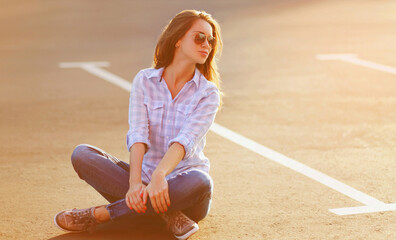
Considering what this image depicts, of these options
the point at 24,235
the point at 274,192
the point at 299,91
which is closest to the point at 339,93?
the point at 299,91

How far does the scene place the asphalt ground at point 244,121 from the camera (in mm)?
4957

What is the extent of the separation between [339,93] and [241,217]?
465cm

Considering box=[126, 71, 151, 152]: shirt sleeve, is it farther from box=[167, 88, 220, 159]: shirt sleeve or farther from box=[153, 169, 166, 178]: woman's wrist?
box=[153, 169, 166, 178]: woman's wrist

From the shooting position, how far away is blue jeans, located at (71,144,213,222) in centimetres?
446

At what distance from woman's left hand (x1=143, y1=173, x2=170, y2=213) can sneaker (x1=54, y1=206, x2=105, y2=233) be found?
450mm

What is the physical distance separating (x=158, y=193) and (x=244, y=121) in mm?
3690

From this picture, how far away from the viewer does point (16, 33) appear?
14.7 meters

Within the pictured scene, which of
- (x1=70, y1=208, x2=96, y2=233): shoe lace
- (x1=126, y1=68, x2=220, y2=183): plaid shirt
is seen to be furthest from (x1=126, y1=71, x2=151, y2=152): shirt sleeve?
(x1=70, y1=208, x2=96, y2=233): shoe lace

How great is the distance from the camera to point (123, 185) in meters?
4.64

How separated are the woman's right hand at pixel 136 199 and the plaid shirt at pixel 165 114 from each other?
0.35 m

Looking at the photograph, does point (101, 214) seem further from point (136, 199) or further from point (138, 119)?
point (138, 119)

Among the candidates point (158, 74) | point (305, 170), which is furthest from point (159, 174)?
point (305, 170)

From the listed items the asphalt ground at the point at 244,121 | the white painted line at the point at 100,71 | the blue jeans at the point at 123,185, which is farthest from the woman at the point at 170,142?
the white painted line at the point at 100,71

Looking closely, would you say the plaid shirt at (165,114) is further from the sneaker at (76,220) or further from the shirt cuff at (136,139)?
the sneaker at (76,220)
